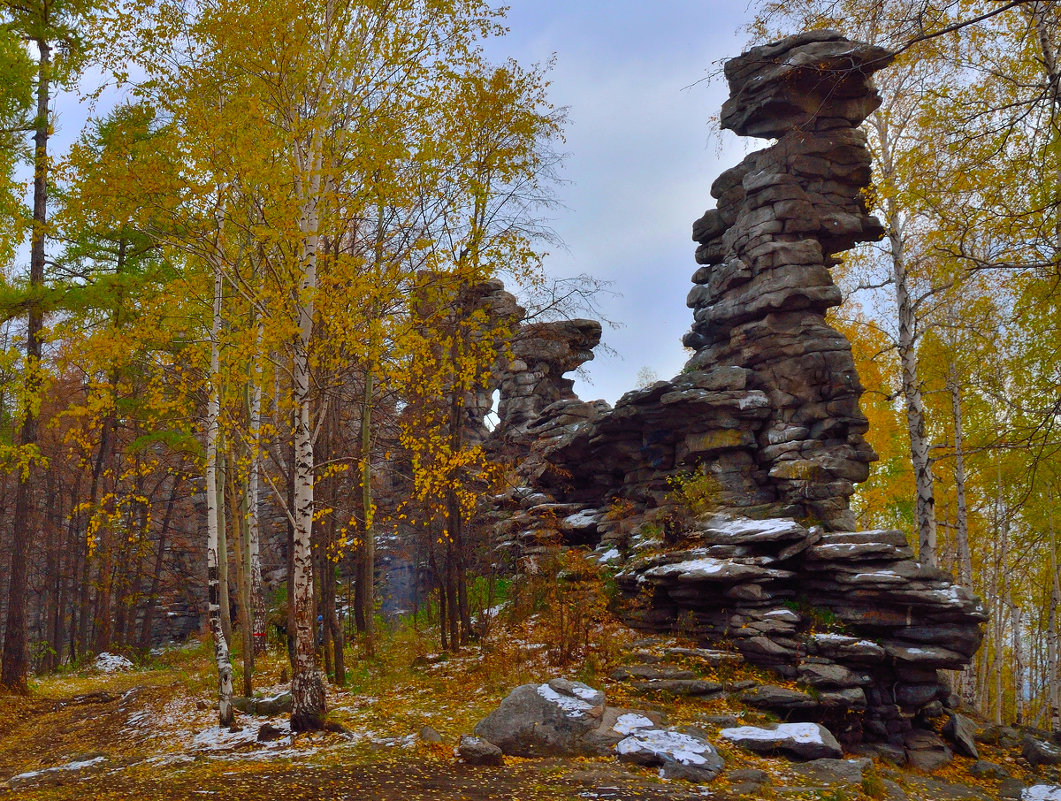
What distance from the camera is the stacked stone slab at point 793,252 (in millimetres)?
15617

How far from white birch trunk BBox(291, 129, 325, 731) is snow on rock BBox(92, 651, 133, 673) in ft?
43.8

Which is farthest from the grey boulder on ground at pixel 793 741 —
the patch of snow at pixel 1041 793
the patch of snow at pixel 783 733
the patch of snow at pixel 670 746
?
the patch of snow at pixel 1041 793

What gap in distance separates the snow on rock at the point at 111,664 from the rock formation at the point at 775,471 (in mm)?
11370

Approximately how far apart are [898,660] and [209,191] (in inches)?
511

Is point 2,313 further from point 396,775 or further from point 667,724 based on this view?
point 667,724

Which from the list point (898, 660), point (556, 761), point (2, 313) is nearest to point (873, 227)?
point (898, 660)

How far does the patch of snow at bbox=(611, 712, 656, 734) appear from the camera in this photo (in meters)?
8.24

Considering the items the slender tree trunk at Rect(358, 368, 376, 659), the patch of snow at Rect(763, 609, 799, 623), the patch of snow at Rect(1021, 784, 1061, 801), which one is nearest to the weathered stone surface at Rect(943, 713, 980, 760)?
the patch of snow at Rect(1021, 784, 1061, 801)

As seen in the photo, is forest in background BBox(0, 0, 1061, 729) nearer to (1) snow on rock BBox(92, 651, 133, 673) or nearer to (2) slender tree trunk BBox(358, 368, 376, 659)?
(2) slender tree trunk BBox(358, 368, 376, 659)

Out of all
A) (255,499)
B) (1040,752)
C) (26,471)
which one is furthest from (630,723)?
(26,471)

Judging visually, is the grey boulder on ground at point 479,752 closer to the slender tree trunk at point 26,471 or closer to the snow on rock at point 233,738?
the snow on rock at point 233,738

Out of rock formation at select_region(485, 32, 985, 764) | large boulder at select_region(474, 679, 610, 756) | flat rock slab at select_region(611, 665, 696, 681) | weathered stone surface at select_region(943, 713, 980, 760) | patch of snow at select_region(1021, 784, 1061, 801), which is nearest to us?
large boulder at select_region(474, 679, 610, 756)

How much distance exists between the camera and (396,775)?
22.2 feet

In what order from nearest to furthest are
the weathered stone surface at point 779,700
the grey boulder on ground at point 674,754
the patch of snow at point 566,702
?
the grey boulder on ground at point 674,754 → the patch of snow at point 566,702 → the weathered stone surface at point 779,700
